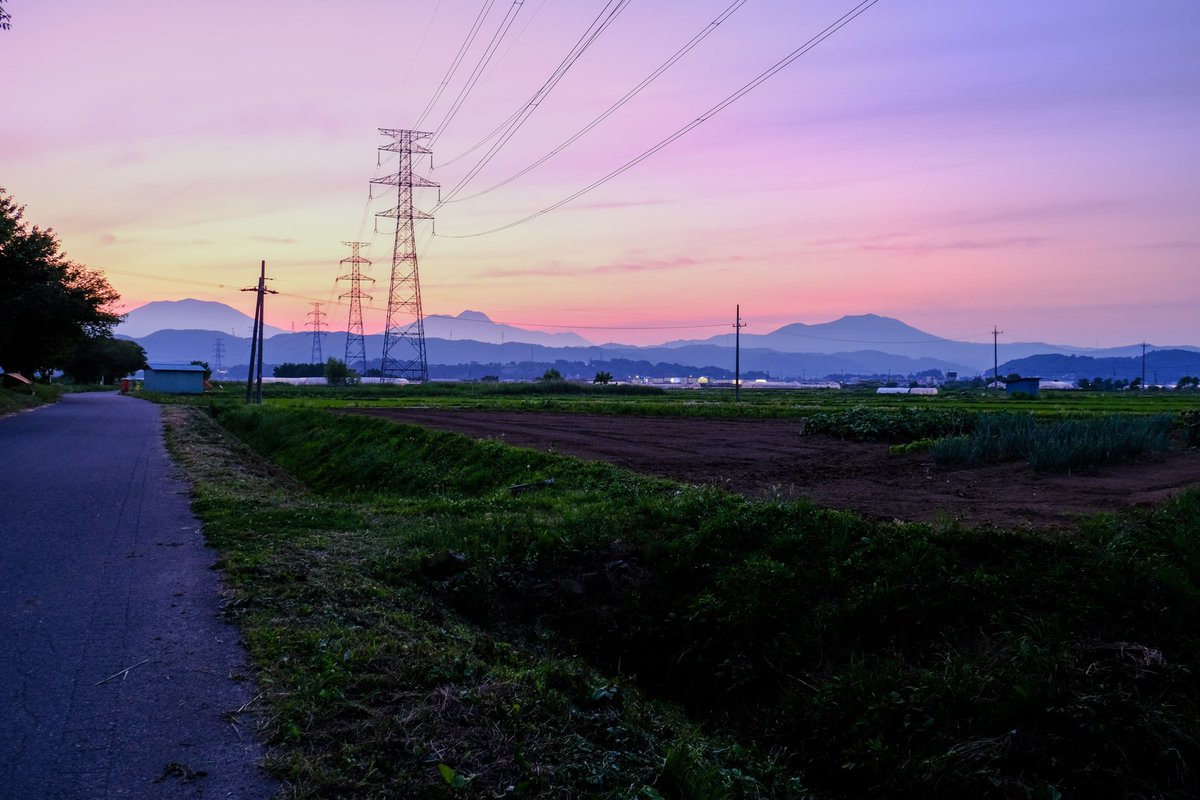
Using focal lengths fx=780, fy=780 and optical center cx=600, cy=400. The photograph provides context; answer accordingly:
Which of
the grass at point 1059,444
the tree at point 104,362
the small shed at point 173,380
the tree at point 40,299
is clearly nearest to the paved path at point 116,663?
the grass at point 1059,444

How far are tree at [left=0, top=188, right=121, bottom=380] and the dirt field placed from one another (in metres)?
24.8

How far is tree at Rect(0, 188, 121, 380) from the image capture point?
33344 millimetres

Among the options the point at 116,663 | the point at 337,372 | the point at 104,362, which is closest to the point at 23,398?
the point at 116,663

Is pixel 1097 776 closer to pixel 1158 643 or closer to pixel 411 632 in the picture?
pixel 1158 643

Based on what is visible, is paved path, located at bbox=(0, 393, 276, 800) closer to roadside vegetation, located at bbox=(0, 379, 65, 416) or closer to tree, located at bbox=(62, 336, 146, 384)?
roadside vegetation, located at bbox=(0, 379, 65, 416)

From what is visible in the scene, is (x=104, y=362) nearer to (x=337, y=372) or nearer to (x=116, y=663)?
(x=337, y=372)

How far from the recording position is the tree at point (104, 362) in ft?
331

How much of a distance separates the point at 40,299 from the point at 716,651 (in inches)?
1609

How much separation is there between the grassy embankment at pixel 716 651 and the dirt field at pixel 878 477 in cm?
141

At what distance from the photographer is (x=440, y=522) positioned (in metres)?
10.5

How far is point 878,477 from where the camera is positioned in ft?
44.8

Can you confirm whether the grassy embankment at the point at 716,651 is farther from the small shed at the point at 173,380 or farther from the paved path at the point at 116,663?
the small shed at the point at 173,380

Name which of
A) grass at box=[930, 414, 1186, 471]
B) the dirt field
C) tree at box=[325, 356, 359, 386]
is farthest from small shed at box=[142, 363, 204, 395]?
grass at box=[930, 414, 1186, 471]

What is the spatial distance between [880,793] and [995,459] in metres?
10.9
